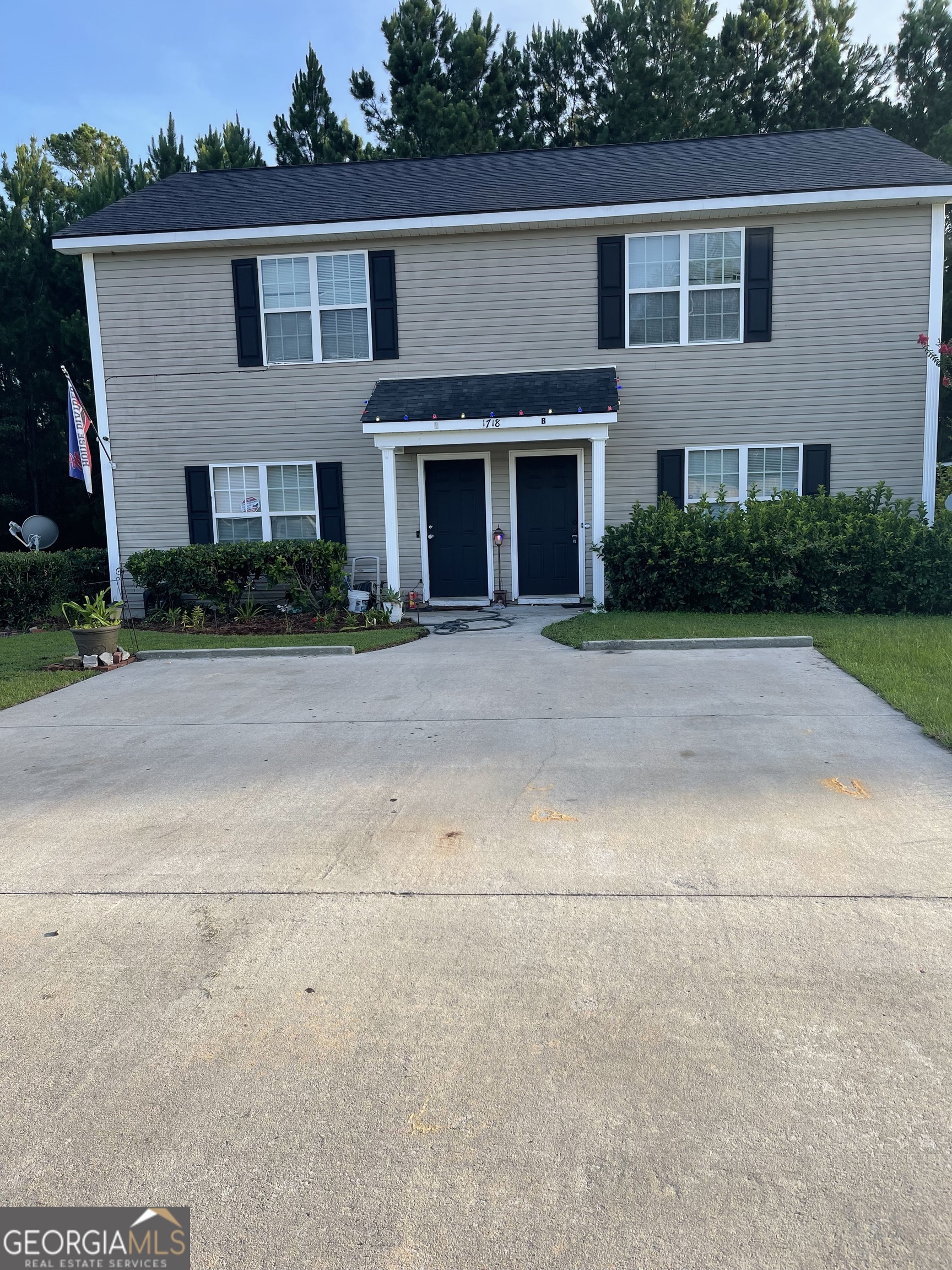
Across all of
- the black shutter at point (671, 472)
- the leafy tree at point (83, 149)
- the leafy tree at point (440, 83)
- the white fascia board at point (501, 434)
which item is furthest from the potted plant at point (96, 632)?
the leafy tree at point (83, 149)

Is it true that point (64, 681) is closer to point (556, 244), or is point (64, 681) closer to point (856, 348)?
point (556, 244)

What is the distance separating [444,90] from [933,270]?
16.5m

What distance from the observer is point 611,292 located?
1262cm

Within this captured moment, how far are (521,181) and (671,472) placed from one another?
5106 millimetres

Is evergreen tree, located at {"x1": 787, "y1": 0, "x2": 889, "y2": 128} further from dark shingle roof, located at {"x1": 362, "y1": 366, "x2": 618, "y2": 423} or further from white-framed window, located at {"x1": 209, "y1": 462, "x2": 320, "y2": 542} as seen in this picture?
white-framed window, located at {"x1": 209, "y1": 462, "x2": 320, "y2": 542}

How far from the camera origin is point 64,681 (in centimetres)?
852

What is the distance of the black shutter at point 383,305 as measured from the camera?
12875 millimetres

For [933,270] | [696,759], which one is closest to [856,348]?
[933,270]

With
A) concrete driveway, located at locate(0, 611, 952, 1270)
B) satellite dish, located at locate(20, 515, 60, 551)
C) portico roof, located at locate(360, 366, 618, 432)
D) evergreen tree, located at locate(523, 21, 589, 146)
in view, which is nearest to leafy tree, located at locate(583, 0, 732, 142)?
evergreen tree, located at locate(523, 21, 589, 146)

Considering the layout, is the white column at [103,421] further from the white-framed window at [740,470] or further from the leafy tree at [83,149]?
the leafy tree at [83,149]

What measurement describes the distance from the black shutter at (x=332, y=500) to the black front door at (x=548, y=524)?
261cm

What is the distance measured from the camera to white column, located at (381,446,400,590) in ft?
39.5

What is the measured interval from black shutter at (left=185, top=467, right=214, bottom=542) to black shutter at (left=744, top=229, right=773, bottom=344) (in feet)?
26.6

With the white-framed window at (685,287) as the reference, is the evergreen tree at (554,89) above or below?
above
